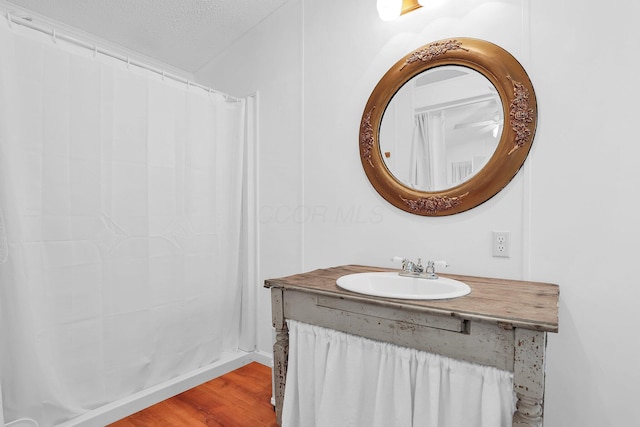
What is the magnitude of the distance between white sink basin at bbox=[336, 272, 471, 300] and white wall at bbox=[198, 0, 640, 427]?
24cm

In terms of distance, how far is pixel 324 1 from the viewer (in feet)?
6.73

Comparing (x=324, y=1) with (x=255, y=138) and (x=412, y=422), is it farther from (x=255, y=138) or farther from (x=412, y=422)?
(x=412, y=422)

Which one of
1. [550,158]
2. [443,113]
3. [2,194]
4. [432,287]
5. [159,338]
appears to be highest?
[443,113]

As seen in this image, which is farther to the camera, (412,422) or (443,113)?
(443,113)

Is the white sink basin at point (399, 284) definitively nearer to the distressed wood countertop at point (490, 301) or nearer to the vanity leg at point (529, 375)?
the distressed wood countertop at point (490, 301)

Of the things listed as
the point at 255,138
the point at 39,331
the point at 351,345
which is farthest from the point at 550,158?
the point at 39,331

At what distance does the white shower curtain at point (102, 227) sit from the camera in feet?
4.75

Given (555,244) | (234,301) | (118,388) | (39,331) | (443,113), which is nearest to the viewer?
(555,244)

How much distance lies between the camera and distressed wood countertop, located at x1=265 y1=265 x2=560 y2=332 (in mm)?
938

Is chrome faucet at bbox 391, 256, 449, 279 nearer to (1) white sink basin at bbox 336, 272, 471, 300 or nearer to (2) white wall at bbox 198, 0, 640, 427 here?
(1) white sink basin at bbox 336, 272, 471, 300

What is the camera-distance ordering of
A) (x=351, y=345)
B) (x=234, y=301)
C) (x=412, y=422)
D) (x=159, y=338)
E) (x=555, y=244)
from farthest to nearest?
(x=234, y=301) → (x=159, y=338) → (x=555, y=244) → (x=351, y=345) → (x=412, y=422)

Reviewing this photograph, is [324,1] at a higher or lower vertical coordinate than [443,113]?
higher

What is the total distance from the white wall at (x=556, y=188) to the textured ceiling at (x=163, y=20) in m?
0.71

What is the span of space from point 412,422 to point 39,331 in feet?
5.20
